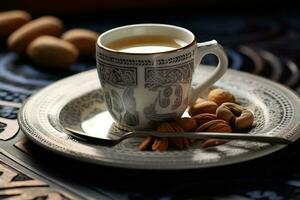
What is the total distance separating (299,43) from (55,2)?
0.44m

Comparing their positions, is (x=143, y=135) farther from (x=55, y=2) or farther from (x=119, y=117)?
(x=55, y=2)

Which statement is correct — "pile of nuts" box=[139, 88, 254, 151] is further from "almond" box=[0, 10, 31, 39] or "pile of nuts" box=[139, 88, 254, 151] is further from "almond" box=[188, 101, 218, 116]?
"almond" box=[0, 10, 31, 39]

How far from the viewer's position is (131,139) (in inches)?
22.2

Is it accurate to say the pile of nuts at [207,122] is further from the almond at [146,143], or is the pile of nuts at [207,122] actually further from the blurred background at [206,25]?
the blurred background at [206,25]

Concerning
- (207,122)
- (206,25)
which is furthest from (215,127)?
(206,25)

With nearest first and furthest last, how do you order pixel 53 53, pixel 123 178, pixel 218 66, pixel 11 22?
pixel 123 178 → pixel 218 66 → pixel 53 53 → pixel 11 22

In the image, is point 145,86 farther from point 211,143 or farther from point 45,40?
point 45,40

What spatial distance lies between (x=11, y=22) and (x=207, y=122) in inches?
18.9

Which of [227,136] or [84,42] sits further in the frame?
[84,42]

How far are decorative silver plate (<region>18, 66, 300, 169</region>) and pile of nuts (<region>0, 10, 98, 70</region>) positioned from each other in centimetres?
12

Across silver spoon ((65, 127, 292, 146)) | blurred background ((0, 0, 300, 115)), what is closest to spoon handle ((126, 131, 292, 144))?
silver spoon ((65, 127, 292, 146))

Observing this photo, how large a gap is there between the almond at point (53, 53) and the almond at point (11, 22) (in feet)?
0.34

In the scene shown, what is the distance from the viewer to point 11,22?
0.93m

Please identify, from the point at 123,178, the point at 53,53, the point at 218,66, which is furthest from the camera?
the point at 53,53
